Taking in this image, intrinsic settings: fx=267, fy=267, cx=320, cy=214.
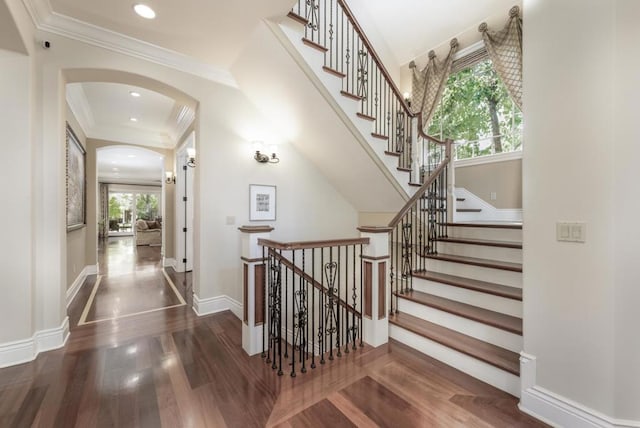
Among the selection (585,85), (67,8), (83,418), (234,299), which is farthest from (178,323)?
(585,85)

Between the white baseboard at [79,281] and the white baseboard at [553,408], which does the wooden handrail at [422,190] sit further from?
the white baseboard at [79,281]

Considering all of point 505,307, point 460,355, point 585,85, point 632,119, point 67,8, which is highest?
point 67,8

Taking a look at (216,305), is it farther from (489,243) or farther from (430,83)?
(430,83)

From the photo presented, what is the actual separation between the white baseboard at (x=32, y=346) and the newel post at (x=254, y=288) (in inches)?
70.3

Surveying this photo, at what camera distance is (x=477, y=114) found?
4.80 meters

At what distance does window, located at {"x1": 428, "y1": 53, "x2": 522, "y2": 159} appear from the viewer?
443 cm

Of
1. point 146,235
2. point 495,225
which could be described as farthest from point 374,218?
point 146,235

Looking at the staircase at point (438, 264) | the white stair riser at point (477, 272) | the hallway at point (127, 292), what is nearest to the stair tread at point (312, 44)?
the staircase at point (438, 264)

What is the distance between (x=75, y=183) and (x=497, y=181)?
6859 mm

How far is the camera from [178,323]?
3090mm

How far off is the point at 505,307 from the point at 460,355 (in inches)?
24.3

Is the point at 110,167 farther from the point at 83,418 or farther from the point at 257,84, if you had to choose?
the point at 83,418

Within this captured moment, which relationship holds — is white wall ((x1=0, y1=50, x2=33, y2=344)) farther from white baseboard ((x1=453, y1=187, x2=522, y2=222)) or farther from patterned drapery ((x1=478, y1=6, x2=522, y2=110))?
patterned drapery ((x1=478, y1=6, x2=522, y2=110))

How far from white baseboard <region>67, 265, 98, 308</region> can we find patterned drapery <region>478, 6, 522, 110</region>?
7.02 meters
